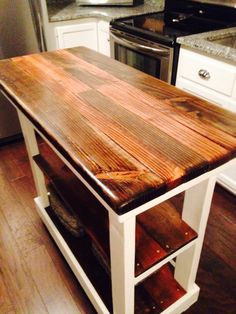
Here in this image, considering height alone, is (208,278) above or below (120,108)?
below

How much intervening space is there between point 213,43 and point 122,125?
42.4 inches

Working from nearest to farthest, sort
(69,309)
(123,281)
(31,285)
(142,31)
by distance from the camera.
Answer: (123,281), (69,309), (31,285), (142,31)

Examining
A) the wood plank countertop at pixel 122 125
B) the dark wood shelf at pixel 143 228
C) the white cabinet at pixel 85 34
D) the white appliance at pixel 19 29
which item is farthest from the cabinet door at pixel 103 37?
the dark wood shelf at pixel 143 228

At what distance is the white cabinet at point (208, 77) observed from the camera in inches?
60.8

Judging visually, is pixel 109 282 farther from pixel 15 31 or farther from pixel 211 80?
pixel 15 31

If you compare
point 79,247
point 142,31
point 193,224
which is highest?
point 142,31

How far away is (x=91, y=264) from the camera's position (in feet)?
4.49

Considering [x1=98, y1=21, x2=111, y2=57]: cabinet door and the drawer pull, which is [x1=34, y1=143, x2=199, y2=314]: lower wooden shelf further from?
[x1=98, y1=21, x2=111, y2=57]: cabinet door

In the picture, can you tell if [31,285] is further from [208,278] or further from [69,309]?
[208,278]

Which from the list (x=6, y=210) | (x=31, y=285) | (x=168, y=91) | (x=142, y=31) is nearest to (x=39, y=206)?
(x=6, y=210)

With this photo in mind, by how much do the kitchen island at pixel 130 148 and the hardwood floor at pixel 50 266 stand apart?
0.46 ft

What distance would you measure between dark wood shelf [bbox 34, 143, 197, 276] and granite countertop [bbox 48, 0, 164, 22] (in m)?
1.67

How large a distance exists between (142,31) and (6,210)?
149cm

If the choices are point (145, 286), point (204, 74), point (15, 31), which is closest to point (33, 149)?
point (145, 286)
